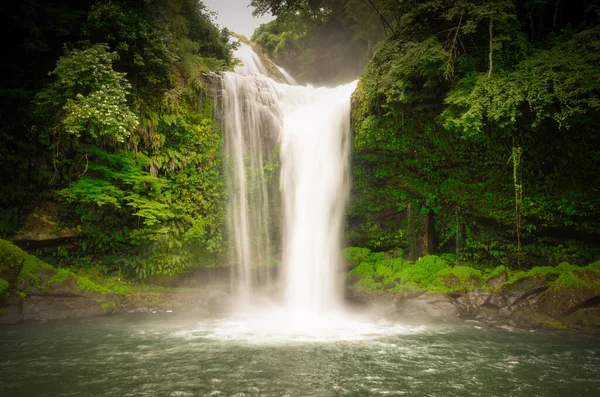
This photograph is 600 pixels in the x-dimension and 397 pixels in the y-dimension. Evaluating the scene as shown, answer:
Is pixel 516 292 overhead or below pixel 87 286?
below

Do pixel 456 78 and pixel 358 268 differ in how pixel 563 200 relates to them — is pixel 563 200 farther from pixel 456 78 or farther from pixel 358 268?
pixel 358 268

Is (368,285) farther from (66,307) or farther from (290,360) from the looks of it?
(66,307)

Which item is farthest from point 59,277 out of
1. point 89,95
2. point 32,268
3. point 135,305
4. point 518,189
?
point 518,189

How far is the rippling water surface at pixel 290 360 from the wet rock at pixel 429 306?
834 mm

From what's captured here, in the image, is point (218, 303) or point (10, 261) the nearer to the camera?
A: point (10, 261)

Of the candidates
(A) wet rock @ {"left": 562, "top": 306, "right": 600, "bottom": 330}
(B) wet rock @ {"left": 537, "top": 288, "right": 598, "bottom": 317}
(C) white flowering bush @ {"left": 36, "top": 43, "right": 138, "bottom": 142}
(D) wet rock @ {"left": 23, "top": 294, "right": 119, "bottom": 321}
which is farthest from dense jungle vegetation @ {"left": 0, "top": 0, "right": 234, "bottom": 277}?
(A) wet rock @ {"left": 562, "top": 306, "right": 600, "bottom": 330}

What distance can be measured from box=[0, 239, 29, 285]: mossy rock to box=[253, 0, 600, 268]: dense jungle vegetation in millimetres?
10835

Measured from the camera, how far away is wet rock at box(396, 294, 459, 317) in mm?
9734

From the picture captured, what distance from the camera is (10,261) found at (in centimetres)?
929

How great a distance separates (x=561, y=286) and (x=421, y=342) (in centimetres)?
449

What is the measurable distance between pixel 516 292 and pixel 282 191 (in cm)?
841

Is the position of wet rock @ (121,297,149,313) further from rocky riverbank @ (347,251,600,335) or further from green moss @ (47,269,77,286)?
rocky riverbank @ (347,251,600,335)

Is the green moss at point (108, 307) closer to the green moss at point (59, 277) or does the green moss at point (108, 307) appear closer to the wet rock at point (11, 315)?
the green moss at point (59, 277)

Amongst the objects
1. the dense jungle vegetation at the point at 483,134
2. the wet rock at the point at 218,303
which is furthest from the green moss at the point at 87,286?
the dense jungle vegetation at the point at 483,134
